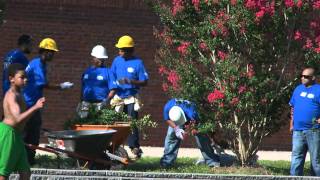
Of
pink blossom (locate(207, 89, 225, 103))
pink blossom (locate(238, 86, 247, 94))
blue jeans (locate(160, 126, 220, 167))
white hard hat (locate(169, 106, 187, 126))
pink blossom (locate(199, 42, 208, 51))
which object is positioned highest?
pink blossom (locate(199, 42, 208, 51))

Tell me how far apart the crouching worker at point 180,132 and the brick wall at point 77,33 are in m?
4.16

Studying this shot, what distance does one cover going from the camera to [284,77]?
1195cm

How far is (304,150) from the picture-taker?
1172 cm

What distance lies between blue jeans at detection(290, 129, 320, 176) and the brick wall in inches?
205

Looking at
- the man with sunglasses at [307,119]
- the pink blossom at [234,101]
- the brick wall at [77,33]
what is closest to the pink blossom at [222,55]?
the pink blossom at [234,101]

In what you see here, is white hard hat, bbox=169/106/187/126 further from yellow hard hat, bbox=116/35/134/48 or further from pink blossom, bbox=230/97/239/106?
yellow hard hat, bbox=116/35/134/48

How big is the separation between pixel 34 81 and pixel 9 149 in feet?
9.79

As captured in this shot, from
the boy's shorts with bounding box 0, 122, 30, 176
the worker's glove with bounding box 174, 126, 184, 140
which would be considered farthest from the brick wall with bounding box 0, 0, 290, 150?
the boy's shorts with bounding box 0, 122, 30, 176

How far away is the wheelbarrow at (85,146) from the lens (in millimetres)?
10602

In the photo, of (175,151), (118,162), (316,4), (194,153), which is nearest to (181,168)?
(175,151)

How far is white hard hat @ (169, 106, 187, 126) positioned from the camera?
12.1 m

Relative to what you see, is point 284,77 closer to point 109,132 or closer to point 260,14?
point 260,14

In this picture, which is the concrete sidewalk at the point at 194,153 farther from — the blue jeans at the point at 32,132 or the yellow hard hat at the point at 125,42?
the blue jeans at the point at 32,132

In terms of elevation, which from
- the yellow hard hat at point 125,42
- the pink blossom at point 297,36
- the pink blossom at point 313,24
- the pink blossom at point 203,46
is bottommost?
the pink blossom at point 203,46
